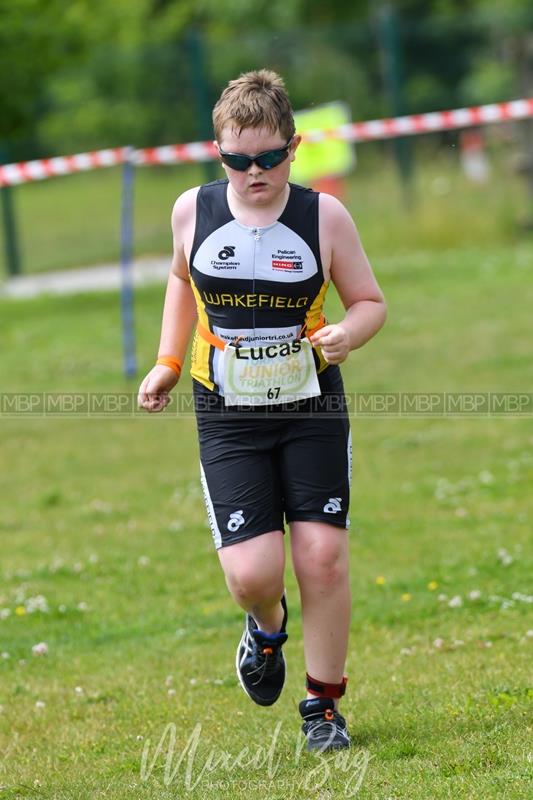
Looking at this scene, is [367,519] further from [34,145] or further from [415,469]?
[34,145]

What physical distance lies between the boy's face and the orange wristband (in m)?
0.65

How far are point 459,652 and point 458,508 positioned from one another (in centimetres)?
254

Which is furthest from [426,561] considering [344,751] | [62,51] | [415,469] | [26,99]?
[62,51]

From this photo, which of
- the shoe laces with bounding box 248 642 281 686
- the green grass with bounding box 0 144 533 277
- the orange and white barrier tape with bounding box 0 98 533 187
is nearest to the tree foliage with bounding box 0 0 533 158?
the green grass with bounding box 0 144 533 277

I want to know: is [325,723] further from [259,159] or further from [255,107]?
[255,107]

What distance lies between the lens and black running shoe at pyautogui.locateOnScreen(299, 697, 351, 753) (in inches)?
183

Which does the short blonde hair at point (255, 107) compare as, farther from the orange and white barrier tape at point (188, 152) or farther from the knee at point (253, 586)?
the orange and white barrier tape at point (188, 152)

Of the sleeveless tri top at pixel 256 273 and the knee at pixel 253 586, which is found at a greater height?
the sleeveless tri top at pixel 256 273

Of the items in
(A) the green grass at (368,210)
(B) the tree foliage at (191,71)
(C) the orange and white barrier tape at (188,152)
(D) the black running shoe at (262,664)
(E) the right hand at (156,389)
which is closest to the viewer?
(E) the right hand at (156,389)

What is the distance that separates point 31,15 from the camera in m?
19.5

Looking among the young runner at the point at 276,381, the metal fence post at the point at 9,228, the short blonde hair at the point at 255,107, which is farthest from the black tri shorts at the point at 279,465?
the metal fence post at the point at 9,228

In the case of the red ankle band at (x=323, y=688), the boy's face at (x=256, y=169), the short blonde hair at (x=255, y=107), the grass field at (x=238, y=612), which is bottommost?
the grass field at (x=238, y=612)

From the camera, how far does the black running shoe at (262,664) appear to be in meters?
4.91

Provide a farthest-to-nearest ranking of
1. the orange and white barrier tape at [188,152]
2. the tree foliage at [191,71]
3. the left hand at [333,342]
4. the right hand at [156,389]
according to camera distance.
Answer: the tree foliage at [191,71] → the orange and white barrier tape at [188,152] → the right hand at [156,389] → the left hand at [333,342]
